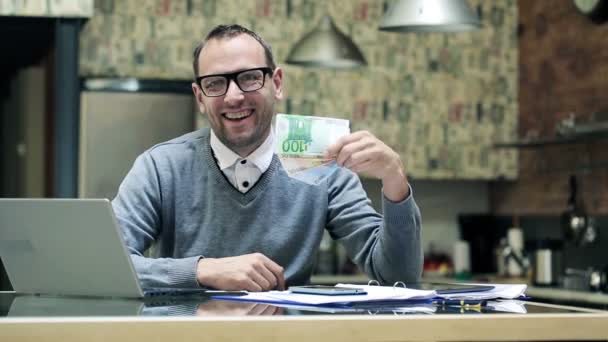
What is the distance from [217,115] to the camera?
8.33 ft

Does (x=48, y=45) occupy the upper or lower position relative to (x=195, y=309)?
upper

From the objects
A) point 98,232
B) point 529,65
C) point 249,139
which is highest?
point 529,65

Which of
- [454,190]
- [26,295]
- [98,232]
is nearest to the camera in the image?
[98,232]

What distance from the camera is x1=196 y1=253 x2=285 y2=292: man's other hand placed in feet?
6.70

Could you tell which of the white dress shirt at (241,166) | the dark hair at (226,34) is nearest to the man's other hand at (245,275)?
the white dress shirt at (241,166)

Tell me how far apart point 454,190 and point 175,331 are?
16.8 feet

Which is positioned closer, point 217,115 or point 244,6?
point 217,115

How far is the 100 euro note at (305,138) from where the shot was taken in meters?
1.86

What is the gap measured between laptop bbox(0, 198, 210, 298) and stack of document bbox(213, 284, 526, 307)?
0.18 m

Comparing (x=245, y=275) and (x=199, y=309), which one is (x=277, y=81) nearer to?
(x=245, y=275)

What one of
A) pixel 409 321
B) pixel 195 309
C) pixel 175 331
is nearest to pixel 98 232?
pixel 195 309

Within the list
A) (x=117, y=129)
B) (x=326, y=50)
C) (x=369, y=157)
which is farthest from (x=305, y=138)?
(x=117, y=129)

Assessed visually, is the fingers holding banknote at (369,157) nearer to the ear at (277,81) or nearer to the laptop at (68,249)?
the laptop at (68,249)

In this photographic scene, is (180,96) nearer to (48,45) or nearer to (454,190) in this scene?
(48,45)
